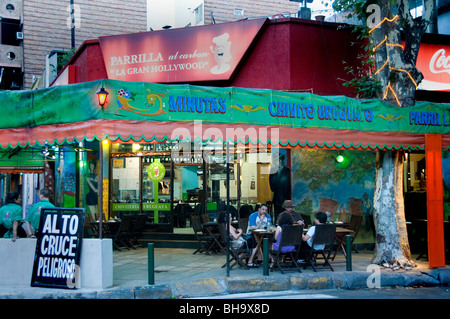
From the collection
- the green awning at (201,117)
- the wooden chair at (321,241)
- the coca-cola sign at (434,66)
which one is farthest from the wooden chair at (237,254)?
the coca-cola sign at (434,66)

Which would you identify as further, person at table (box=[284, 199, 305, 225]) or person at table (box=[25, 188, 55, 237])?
person at table (box=[284, 199, 305, 225])

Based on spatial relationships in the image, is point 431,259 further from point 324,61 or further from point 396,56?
point 324,61

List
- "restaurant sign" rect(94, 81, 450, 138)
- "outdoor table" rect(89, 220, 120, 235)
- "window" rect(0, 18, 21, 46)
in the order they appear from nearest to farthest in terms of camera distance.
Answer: "restaurant sign" rect(94, 81, 450, 138) < "outdoor table" rect(89, 220, 120, 235) < "window" rect(0, 18, 21, 46)

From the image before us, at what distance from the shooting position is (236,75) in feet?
46.6

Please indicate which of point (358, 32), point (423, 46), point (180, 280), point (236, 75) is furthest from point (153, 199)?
point (423, 46)

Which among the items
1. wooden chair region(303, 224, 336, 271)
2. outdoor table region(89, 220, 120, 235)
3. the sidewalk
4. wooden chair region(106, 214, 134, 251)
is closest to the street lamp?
the sidewalk

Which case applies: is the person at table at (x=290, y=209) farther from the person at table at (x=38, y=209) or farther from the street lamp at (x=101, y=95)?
the person at table at (x=38, y=209)

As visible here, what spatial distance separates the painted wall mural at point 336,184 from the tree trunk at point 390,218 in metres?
2.62

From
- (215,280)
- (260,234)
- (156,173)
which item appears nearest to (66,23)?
(156,173)

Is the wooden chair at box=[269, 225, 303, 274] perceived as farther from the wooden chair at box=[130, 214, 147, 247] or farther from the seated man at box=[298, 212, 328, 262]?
the wooden chair at box=[130, 214, 147, 247]

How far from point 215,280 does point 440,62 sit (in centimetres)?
1062

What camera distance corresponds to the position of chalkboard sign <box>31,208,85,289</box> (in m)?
8.31

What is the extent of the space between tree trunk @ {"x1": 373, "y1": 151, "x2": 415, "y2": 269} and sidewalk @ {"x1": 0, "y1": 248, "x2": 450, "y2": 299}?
1.15ft

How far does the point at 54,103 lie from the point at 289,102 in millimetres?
4488
